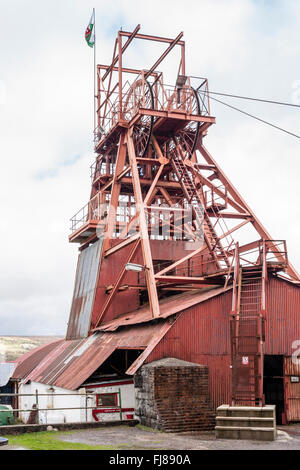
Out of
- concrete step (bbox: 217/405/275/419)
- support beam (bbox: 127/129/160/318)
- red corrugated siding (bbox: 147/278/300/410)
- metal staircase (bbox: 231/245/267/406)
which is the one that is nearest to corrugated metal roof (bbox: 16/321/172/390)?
red corrugated siding (bbox: 147/278/300/410)

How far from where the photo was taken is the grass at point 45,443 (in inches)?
595

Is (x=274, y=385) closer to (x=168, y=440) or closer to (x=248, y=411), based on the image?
(x=248, y=411)

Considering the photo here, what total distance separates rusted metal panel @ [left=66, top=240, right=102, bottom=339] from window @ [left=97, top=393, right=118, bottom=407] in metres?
7.68

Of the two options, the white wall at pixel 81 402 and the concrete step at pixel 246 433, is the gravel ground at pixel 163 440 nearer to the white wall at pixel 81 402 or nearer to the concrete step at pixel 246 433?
the concrete step at pixel 246 433

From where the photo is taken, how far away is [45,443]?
52.2 ft

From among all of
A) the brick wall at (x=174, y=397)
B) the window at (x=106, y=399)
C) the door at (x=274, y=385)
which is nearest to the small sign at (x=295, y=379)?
the door at (x=274, y=385)

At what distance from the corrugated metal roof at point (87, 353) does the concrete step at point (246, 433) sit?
452 centimetres

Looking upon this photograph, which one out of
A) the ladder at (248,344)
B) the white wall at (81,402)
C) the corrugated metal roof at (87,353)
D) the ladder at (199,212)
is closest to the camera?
the ladder at (248,344)

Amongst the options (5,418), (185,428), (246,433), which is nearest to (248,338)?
(185,428)

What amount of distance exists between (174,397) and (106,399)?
16.0 feet

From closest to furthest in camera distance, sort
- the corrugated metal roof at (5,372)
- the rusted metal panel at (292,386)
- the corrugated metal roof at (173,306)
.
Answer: the rusted metal panel at (292,386), the corrugated metal roof at (173,306), the corrugated metal roof at (5,372)

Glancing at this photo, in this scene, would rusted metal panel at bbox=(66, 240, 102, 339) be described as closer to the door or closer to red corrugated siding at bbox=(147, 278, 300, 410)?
the door

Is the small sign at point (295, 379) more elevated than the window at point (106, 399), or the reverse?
the small sign at point (295, 379)

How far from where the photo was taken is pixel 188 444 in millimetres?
15859
